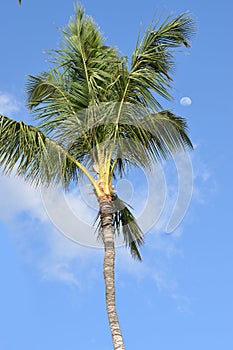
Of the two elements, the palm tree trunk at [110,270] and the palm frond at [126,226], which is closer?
the palm tree trunk at [110,270]

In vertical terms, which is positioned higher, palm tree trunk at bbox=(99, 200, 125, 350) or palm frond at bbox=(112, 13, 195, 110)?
palm frond at bbox=(112, 13, 195, 110)

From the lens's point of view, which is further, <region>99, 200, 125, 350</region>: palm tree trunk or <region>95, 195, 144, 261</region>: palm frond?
<region>95, 195, 144, 261</region>: palm frond

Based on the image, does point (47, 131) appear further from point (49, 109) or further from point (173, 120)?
point (173, 120)

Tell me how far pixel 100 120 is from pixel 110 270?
112 inches

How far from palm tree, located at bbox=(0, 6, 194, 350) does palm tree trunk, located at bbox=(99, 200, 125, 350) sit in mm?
18

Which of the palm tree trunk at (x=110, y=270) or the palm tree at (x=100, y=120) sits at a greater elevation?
the palm tree at (x=100, y=120)

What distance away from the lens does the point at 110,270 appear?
448 inches

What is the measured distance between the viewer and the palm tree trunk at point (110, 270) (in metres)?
10.8

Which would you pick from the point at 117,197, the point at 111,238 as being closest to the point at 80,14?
the point at 117,197

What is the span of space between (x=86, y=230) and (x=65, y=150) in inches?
75.0

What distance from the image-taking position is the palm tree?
1231 centimetres

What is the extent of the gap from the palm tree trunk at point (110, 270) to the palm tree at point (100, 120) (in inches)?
0.7

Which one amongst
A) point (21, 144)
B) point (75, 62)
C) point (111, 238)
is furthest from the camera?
point (75, 62)

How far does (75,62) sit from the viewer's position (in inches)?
528
